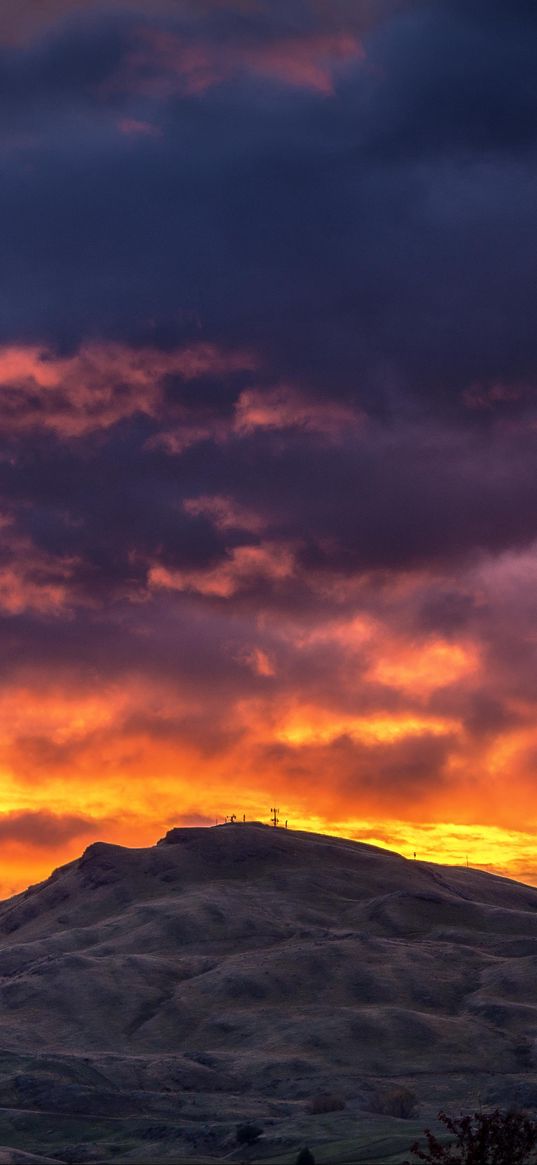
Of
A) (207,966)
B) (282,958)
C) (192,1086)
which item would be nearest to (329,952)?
(282,958)

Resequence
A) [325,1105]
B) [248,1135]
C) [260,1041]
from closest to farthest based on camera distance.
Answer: [248,1135]
[325,1105]
[260,1041]

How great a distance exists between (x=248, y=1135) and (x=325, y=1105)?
60.0 ft

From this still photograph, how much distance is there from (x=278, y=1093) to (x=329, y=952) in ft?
185

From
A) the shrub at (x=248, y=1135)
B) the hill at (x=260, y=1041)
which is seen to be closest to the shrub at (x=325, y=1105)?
the hill at (x=260, y=1041)

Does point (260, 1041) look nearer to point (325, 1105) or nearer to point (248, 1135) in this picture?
point (325, 1105)

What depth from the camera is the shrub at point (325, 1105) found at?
108 m

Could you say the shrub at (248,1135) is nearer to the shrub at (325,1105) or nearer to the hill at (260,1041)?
the hill at (260,1041)

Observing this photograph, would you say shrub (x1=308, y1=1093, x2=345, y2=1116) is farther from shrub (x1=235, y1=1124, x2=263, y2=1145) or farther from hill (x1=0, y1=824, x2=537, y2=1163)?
shrub (x1=235, y1=1124, x2=263, y2=1145)

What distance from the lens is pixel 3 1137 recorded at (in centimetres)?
10262

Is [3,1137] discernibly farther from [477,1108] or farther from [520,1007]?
[520,1007]

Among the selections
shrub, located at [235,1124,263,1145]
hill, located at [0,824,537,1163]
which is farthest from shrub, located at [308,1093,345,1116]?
shrub, located at [235,1124,263,1145]

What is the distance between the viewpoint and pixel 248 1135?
92188mm

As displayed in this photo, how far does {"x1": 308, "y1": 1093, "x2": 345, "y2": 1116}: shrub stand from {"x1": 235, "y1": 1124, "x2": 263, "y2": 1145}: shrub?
44.1 ft

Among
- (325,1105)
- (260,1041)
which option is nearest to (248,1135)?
(325,1105)
